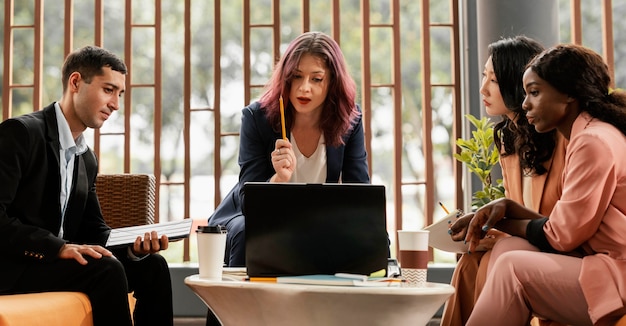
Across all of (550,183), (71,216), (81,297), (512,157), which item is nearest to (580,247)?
(550,183)

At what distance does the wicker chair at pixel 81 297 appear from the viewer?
1.89 metres

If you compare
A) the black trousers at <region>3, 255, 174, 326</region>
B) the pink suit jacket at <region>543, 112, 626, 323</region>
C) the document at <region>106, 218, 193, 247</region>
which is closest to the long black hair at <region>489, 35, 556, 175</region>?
the pink suit jacket at <region>543, 112, 626, 323</region>

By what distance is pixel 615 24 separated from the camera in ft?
14.2

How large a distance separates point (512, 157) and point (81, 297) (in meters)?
1.48

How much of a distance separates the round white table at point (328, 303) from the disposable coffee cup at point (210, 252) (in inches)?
5.5

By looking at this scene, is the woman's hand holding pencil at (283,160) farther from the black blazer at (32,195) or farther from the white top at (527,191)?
the white top at (527,191)

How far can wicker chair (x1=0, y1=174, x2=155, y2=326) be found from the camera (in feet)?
6.20

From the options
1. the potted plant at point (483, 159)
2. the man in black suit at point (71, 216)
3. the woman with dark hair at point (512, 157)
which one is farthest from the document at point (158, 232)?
the potted plant at point (483, 159)

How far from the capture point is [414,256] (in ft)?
6.36

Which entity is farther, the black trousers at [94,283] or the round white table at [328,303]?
the black trousers at [94,283]

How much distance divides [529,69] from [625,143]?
373 millimetres

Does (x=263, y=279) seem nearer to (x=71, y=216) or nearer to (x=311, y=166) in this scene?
(x=71, y=216)

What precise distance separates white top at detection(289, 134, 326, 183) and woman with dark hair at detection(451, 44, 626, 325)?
0.99 meters

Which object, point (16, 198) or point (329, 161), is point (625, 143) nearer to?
point (329, 161)
